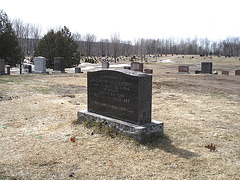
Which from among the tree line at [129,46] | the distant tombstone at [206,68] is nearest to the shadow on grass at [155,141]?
the distant tombstone at [206,68]

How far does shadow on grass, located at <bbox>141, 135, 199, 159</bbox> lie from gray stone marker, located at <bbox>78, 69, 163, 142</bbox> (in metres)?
0.13

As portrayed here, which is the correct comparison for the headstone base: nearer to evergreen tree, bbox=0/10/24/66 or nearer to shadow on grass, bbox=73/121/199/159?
shadow on grass, bbox=73/121/199/159

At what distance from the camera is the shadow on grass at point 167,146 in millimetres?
4539

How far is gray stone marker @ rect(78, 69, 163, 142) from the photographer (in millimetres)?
5141

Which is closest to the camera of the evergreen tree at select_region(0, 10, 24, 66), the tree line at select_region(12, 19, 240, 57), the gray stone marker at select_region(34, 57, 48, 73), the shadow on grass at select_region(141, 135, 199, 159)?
the shadow on grass at select_region(141, 135, 199, 159)

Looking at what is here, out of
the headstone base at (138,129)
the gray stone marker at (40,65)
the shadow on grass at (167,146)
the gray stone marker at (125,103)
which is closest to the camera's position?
the shadow on grass at (167,146)

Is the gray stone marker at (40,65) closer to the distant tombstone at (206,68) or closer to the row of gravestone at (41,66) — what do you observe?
the row of gravestone at (41,66)

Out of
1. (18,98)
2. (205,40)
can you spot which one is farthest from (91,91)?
(205,40)

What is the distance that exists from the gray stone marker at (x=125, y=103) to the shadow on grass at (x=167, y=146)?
0.13m

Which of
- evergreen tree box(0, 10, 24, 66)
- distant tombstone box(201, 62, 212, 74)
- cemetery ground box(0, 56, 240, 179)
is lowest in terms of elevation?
cemetery ground box(0, 56, 240, 179)

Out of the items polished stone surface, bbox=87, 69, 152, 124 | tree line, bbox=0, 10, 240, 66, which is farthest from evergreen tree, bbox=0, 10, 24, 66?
polished stone surface, bbox=87, 69, 152, 124

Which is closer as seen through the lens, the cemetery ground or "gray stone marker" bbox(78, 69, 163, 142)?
the cemetery ground

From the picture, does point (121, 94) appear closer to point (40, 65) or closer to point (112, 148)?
point (112, 148)

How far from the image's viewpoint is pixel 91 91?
6352 millimetres
